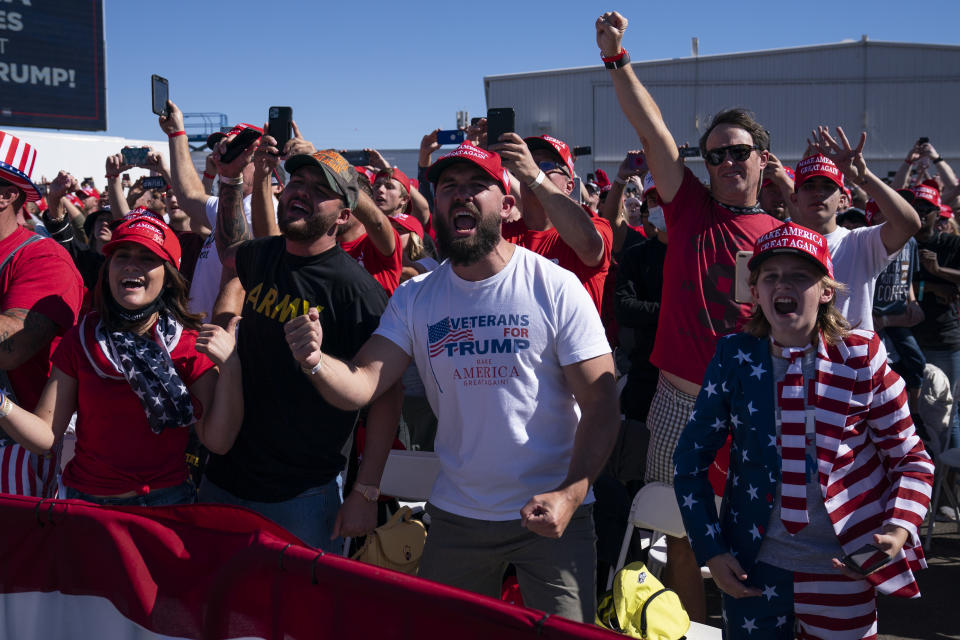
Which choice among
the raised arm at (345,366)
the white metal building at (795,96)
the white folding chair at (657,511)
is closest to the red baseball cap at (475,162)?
the raised arm at (345,366)

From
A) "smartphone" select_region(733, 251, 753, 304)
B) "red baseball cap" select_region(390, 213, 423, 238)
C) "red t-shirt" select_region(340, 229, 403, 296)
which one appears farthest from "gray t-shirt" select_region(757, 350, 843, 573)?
"red baseball cap" select_region(390, 213, 423, 238)

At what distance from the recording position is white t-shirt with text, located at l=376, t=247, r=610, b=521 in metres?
2.58

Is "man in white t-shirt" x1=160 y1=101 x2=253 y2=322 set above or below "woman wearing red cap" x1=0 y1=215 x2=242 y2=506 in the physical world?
above

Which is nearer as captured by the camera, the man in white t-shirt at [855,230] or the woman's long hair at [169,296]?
the woman's long hair at [169,296]

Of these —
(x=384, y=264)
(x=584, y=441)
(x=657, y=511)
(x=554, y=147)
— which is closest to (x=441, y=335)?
(x=584, y=441)

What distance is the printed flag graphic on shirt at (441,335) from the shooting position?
2.63 metres

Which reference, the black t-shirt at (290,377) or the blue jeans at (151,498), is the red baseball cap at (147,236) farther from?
the blue jeans at (151,498)

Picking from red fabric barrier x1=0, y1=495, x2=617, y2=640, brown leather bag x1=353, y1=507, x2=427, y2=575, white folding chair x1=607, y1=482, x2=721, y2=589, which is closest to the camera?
red fabric barrier x1=0, y1=495, x2=617, y2=640

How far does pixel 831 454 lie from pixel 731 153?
1.43 metres

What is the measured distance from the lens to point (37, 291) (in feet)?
10.7

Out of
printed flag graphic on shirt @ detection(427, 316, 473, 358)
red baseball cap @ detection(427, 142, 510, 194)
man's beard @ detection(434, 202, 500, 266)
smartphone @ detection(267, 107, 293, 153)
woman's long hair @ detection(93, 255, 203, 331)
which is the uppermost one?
smartphone @ detection(267, 107, 293, 153)

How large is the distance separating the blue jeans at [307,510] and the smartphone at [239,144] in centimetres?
168

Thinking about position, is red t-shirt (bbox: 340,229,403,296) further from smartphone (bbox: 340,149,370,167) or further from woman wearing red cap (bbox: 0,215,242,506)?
smartphone (bbox: 340,149,370,167)

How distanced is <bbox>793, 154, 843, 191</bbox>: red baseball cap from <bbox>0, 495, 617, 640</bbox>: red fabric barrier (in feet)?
10.6
